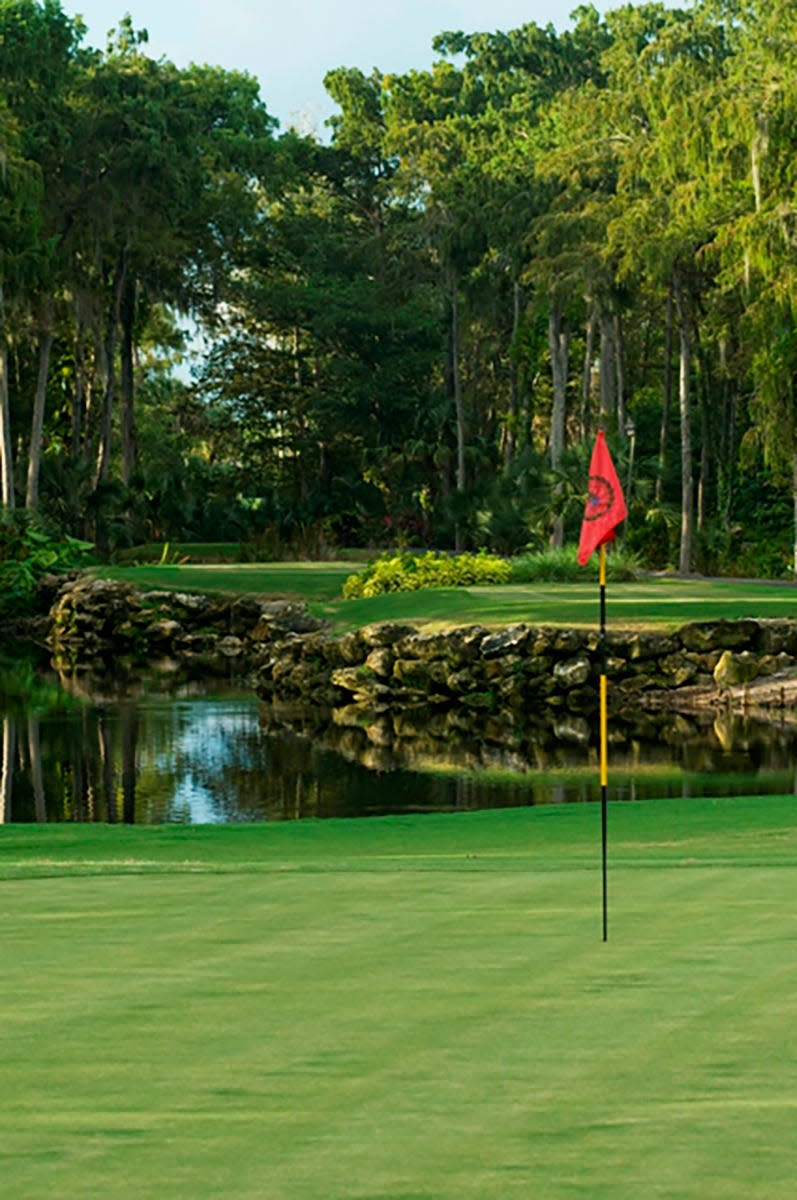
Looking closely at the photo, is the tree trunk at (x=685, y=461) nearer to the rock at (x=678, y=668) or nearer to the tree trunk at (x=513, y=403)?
the tree trunk at (x=513, y=403)

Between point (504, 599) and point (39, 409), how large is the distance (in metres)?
21.4

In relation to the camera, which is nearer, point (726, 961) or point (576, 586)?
point (726, 961)

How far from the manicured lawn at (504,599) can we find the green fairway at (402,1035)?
17.9m

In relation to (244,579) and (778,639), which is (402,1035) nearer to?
(778,639)

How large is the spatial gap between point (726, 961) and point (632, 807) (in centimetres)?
804

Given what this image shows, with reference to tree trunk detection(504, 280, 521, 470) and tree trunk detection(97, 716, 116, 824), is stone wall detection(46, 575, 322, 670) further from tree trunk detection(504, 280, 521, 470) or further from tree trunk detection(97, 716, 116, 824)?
Answer: tree trunk detection(504, 280, 521, 470)

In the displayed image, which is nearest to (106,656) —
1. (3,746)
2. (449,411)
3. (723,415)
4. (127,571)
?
(127,571)

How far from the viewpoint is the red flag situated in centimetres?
642

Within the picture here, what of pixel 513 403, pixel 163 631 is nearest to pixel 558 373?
pixel 513 403

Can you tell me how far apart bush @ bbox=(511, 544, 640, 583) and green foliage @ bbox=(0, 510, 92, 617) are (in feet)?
37.1

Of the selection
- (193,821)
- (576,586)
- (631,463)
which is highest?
(631,463)

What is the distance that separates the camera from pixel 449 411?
54750mm

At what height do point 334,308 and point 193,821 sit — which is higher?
point 334,308

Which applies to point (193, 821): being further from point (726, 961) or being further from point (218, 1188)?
point (218, 1188)
